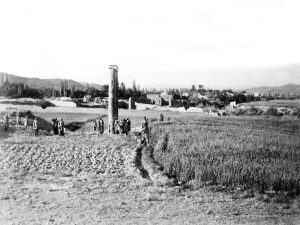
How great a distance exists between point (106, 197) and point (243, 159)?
4588 mm

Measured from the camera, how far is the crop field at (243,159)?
1006 cm

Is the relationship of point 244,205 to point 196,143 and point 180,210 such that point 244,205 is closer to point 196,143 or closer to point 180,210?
point 180,210

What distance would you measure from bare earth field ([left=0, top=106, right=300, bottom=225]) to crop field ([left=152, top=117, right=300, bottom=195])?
80 cm

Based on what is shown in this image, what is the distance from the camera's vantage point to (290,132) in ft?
41.7

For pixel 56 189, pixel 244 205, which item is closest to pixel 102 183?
pixel 56 189

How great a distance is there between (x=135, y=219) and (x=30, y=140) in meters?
10.2

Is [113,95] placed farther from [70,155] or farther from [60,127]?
[70,155]

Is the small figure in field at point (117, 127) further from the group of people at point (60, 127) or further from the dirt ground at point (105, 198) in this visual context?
the dirt ground at point (105, 198)

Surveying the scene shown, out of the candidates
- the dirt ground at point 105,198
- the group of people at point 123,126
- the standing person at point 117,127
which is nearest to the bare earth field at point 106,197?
the dirt ground at point 105,198

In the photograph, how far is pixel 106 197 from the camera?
887 centimetres

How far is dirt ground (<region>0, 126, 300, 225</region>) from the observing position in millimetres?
7621

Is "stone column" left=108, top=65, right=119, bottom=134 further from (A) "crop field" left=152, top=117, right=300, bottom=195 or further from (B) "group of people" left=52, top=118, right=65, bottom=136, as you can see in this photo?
(A) "crop field" left=152, top=117, right=300, bottom=195

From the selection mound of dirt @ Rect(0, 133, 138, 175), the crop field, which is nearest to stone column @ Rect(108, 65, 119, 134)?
mound of dirt @ Rect(0, 133, 138, 175)

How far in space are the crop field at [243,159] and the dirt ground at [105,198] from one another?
0.89m
